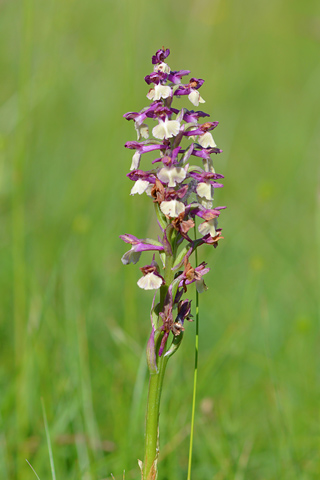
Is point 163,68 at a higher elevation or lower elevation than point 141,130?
higher

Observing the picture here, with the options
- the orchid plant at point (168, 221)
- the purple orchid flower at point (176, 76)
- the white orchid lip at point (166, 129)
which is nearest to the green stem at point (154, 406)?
the orchid plant at point (168, 221)

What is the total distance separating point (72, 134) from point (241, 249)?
8.99 feet

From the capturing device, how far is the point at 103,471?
281 cm

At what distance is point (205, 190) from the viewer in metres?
1.79

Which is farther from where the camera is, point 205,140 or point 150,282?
point 205,140

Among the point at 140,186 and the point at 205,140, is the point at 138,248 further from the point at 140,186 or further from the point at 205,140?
the point at 205,140

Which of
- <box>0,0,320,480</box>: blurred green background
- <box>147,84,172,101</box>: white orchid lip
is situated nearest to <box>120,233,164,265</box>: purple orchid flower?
<box>147,84,172,101</box>: white orchid lip

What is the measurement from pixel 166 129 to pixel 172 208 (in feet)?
0.82

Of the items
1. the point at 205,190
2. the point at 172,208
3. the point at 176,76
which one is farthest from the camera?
the point at 176,76

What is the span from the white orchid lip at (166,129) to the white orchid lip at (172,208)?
8.1 inches

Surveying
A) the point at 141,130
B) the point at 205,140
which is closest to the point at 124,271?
the point at 141,130

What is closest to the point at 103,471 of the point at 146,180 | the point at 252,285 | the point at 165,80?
the point at 146,180

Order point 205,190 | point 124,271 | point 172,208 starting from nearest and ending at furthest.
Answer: point 172,208 < point 205,190 < point 124,271

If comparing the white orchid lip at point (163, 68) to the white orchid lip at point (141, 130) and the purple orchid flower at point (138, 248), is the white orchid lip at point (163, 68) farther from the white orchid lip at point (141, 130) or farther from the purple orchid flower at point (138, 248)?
the purple orchid flower at point (138, 248)
